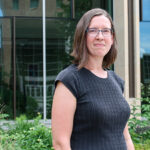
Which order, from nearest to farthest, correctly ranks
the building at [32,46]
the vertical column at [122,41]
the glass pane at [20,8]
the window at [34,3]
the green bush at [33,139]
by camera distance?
the green bush at [33,139]
the vertical column at [122,41]
the building at [32,46]
the glass pane at [20,8]
the window at [34,3]

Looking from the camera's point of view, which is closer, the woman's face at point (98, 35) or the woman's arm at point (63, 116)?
the woman's arm at point (63, 116)

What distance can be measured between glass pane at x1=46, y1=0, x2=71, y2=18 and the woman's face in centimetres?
911

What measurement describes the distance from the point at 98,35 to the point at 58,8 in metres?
9.32

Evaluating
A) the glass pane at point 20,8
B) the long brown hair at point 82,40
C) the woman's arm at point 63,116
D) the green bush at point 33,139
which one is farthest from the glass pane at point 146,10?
the woman's arm at point 63,116

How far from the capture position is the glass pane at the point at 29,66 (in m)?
10.5

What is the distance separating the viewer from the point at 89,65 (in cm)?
177

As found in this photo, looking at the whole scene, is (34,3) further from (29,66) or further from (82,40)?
(82,40)

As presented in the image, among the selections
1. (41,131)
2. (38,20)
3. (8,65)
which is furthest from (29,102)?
(41,131)

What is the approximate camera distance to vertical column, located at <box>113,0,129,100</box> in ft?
29.5

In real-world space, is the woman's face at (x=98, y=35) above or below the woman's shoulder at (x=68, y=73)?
above

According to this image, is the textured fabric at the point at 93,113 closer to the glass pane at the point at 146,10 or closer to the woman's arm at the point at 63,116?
the woman's arm at the point at 63,116

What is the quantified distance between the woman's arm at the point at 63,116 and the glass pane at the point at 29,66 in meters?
9.06

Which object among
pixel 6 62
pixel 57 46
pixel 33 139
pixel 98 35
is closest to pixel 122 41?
pixel 57 46

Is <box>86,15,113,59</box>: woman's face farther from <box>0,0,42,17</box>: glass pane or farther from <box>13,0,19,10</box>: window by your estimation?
<box>13,0,19,10</box>: window
